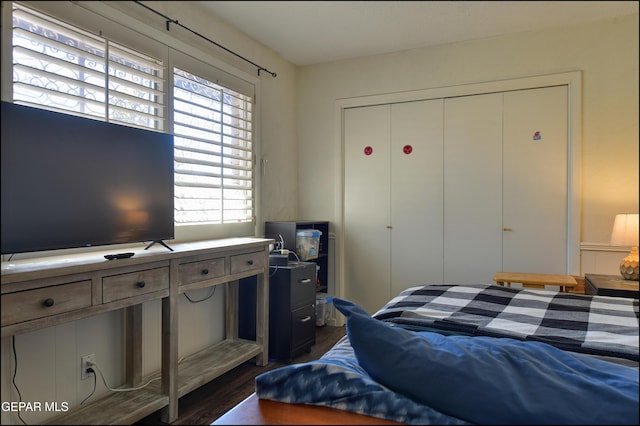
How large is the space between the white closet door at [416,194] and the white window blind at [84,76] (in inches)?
79.6

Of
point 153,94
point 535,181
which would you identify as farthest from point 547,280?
point 153,94

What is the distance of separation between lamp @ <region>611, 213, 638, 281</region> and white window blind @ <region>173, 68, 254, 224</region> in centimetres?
116

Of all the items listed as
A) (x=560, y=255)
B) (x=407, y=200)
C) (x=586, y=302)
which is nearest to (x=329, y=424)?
(x=586, y=302)

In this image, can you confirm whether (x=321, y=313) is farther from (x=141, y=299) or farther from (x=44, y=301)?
(x=44, y=301)

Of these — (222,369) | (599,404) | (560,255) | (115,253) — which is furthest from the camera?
(222,369)

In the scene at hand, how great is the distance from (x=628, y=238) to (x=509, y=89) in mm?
1346

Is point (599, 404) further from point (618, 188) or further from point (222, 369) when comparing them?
point (222, 369)

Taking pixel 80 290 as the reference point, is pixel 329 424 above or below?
below

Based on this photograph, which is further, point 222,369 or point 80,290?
point 222,369

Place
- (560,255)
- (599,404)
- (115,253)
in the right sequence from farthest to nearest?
(115,253) → (560,255) → (599,404)

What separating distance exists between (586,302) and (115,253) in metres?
1.52

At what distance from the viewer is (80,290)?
1282mm

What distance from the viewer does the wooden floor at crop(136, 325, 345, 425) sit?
172 centimetres

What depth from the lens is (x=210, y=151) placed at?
1663 mm
